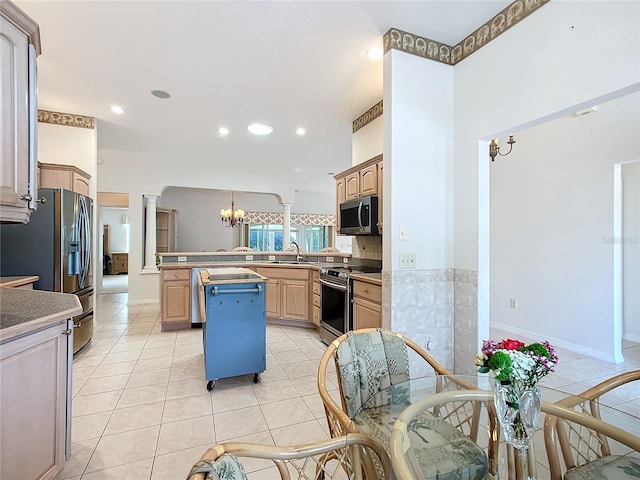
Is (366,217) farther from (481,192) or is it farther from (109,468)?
(109,468)

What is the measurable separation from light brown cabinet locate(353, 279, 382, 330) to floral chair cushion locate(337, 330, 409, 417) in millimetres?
1154

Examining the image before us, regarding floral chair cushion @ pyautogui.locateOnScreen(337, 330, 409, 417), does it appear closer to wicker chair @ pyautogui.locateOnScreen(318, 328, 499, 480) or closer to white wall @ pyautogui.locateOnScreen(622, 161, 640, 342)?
wicker chair @ pyautogui.locateOnScreen(318, 328, 499, 480)

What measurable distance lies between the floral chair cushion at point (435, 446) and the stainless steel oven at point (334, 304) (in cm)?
187

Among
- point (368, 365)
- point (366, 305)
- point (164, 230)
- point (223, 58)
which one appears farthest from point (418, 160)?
point (164, 230)

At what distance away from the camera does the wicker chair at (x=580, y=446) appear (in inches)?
45.7

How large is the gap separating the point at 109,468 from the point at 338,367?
1470 millimetres

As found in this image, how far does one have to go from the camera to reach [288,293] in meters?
4.54

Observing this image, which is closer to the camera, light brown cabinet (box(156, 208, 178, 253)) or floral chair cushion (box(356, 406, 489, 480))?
floral chair cushion (box(356, 406, 489, 480))

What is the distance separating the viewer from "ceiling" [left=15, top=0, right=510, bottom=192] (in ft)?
7.48

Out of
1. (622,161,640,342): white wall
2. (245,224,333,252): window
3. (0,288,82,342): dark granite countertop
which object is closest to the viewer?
(0,288,82,342): dark granite countertop

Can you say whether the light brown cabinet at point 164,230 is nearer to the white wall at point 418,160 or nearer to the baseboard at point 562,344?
the white wall at point 418,160

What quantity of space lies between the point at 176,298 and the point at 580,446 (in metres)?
4.42

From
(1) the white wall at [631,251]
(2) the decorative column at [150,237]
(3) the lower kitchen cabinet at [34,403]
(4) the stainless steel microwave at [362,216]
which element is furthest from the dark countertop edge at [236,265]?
(1) the white wall at [631,251]

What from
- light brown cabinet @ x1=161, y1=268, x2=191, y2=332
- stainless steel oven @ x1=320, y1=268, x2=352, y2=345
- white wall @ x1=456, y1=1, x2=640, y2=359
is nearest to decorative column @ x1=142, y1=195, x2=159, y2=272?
light brown cabinet @ x1=161, y1=268, x2=191, y2=332
